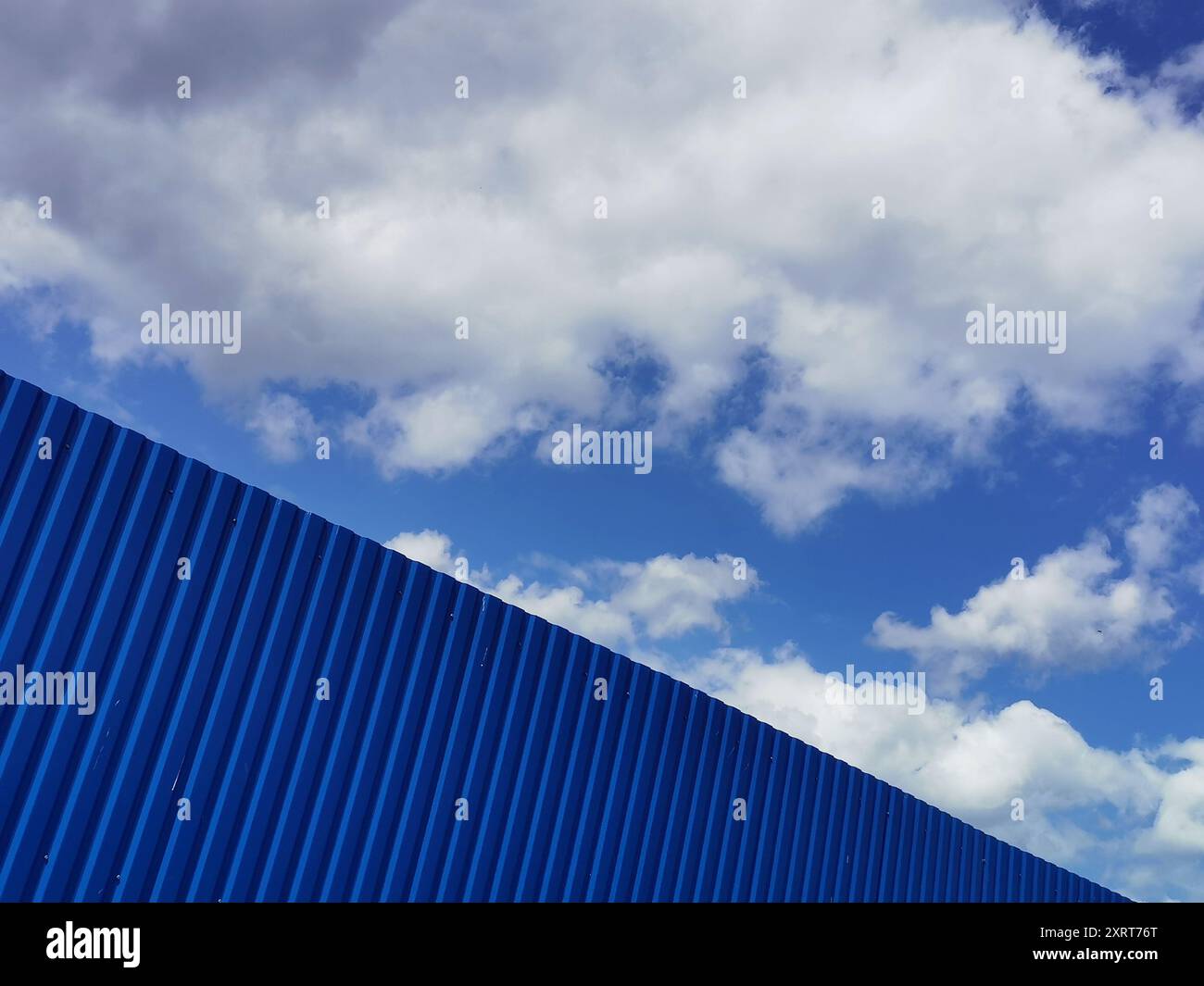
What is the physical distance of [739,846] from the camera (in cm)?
800

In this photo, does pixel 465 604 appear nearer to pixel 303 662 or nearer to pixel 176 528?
pixel 303 662

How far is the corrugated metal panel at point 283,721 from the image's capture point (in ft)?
16.3

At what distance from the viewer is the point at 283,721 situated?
557cm

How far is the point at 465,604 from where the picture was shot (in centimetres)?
657

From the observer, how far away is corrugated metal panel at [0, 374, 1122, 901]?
4.95 meters
